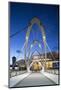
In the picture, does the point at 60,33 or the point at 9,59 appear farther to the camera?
the point at 60,33

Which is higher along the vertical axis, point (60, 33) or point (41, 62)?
point (60, 33)

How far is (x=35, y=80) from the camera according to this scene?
8.95ft

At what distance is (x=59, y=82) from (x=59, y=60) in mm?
278

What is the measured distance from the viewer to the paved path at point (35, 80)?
2695 millimetres

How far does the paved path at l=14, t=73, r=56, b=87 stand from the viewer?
106 inches

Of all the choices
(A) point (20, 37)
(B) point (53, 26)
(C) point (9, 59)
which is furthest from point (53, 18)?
(C) point (9, 59)

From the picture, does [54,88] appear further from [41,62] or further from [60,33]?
[60,33]

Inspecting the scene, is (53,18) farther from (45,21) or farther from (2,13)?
(2,13)

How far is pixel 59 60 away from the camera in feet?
9.25

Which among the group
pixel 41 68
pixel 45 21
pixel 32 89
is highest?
pixel 45 21

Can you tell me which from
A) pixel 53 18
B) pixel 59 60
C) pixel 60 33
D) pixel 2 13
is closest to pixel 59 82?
pixel 59 60

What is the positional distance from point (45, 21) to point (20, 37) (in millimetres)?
383

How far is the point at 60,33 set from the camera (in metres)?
2.84

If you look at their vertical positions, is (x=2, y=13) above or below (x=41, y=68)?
above
